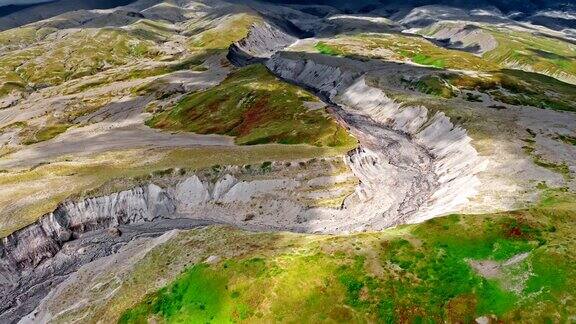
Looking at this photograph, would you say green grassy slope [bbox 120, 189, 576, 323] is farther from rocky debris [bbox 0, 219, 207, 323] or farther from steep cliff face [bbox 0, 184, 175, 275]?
steep cliff face [bbox 0, 184, 175, 275]

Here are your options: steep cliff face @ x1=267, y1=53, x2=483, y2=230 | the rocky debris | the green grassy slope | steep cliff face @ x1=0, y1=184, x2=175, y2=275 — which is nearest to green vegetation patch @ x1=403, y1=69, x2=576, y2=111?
steep cliff face @ x1=267, y1=53, x2=483, y2=230

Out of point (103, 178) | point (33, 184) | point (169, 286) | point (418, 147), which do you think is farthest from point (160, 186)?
point (418, 147)

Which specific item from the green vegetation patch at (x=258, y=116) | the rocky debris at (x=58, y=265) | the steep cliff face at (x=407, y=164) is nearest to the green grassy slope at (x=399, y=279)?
the steep cliff face at (x=407, y=164)

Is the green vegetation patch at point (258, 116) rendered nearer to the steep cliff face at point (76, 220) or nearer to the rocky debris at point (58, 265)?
the steep cliff face at point (76, 220)

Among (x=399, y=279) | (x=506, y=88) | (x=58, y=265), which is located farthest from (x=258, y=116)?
(x=506, y=88)

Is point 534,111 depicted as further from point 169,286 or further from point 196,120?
point 169,286
